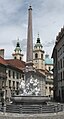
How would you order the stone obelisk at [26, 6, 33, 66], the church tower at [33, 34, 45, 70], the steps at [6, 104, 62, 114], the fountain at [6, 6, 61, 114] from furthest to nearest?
the church tower at [33, 34, 45, 70] < the stone obelisk at [26, 6, 33, 66] < the fountain at [6, 6, 61, 114] < the steps at [6, 104, 62, 114]

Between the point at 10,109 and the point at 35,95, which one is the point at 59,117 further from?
the point at 35,95

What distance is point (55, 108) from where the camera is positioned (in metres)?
26.6

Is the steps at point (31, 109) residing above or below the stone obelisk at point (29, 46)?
below

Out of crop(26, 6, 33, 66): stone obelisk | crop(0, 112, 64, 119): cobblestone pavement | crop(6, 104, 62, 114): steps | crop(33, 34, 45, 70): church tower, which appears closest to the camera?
crop(0, 112, 64, 119): cobblestone pavement

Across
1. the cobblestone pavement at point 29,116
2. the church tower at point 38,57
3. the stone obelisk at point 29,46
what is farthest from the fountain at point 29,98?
the church tower at point 38,57

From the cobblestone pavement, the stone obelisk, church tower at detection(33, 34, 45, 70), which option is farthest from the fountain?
church tower at detection(33, 34, 45, 70)

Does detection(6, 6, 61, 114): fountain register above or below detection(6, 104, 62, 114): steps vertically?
above

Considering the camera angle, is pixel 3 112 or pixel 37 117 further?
pixel 3 112

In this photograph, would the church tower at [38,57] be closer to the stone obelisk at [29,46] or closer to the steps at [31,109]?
the stone obelisk at [29,46]

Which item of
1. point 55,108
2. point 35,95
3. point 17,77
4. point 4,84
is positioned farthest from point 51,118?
point 17,77

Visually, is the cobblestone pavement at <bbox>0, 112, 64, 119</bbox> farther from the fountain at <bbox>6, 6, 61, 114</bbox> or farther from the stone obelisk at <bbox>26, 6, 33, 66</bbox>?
the stone obelisk at <bbox>26, 6, 33, 66</bbox>

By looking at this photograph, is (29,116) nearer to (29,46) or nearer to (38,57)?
(29,46)

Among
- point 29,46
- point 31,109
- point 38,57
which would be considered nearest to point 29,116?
point 31,109

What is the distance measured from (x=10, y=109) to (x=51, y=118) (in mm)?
4431
